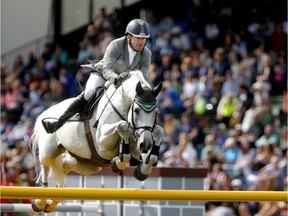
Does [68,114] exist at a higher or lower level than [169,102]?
lower

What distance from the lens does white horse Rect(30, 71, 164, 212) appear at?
1190 cm

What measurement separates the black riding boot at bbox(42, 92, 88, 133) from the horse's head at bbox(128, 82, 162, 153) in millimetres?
1193

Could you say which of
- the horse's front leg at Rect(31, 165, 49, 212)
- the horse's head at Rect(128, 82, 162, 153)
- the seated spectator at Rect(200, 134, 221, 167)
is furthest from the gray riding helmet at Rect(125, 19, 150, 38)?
the seated spectator at Rect(200, 134, 221, 167)

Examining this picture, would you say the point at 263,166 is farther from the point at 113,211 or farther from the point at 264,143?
the point at 113,211

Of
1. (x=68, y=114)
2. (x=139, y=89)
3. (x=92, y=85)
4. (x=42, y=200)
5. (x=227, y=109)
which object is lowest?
(x=42, y=200)

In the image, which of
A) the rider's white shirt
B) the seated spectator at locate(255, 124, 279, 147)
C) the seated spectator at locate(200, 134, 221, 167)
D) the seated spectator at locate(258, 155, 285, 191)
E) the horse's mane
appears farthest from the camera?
the seated spectator at locate(200, 134, 221, 167)

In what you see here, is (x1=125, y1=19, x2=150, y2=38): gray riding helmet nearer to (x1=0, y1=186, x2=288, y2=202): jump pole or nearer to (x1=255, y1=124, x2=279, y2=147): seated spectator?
(x1=0, y1=186, x2=288, y2=202): jump pole

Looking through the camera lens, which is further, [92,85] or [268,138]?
[268,138]

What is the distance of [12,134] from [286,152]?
6.42 m

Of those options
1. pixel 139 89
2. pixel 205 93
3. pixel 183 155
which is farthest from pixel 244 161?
pixel 139 89

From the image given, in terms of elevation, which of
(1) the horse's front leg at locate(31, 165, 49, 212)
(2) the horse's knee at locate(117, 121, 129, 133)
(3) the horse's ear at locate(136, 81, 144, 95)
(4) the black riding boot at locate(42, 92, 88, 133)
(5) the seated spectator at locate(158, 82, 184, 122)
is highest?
(5) the seated spectator at locate(158, 82, 184, 122)

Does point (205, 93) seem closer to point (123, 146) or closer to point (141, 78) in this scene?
point (141, 78)

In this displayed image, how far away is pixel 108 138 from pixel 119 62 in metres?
0.97

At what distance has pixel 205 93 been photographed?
21828 millimetres
